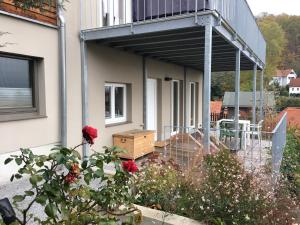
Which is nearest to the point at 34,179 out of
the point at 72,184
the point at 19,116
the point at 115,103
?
the point at 72,184

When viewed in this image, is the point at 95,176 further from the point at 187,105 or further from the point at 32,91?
the point at 187,105

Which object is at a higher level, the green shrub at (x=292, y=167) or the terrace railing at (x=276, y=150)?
the terrace railing at (x=276, y=150)

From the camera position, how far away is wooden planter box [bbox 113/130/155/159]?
675cm

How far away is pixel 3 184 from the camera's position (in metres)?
4.75

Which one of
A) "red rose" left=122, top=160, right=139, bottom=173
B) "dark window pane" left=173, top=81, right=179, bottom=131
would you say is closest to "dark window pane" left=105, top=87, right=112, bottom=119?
"dark window pane" left=173, top=81, right=179, bottom=131

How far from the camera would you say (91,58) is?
6.38 metres

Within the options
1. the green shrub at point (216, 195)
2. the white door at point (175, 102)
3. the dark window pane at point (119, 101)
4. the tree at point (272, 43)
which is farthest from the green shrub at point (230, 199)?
the tree at point (272, 43)

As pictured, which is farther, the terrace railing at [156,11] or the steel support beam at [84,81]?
the steel support beam at [84,81]

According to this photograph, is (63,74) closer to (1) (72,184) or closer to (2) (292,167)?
(1) (72,184)

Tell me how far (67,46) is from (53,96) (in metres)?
1.06

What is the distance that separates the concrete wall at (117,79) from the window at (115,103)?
0.71ft

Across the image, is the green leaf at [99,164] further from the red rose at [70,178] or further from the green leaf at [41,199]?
the green leaf at [41,199]

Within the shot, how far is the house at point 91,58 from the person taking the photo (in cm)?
491

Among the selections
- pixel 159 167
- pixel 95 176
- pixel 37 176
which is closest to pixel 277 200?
pixel 159 167
